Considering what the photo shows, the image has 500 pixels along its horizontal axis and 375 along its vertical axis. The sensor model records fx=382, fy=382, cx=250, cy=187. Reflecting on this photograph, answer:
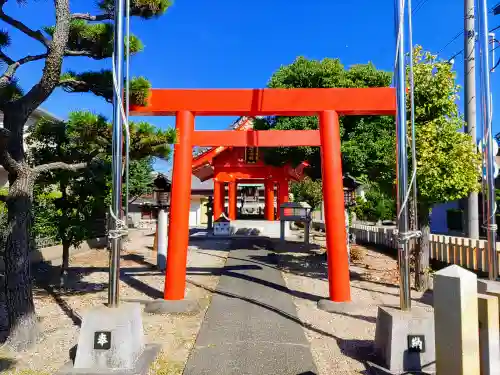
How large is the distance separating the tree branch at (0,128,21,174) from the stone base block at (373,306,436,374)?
4753 mm

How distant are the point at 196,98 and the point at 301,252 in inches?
317

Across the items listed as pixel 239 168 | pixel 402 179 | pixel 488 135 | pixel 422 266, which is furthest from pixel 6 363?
pixel 239 168

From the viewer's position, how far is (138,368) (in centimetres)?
402

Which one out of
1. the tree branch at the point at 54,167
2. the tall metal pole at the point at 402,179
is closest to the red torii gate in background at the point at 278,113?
the tree branch at the point at 54,167

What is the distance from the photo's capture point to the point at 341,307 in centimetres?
643

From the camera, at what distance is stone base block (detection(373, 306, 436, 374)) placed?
406 centimetres

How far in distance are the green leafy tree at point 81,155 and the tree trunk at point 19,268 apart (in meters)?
0.74

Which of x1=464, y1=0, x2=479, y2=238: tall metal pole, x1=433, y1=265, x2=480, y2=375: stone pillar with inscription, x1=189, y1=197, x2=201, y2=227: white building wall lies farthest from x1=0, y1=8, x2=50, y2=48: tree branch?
x1=189, y1=197, x2=201, y2=227: white building wall

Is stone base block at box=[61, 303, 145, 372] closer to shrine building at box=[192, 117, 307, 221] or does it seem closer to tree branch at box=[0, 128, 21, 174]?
tree branch at box=[0, 128, 21, 174]

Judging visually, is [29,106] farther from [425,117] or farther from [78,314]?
[425,117]

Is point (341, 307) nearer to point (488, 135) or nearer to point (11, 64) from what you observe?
point (488, 135)

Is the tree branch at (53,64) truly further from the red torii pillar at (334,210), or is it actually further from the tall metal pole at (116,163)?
the red torii pillar at (334,210)

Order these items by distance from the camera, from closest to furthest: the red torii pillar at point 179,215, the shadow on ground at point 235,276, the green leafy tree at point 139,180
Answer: the shadow on ground at point 235,276
the red torii pillar at point 179,215
the green leafy tree at point 139,180

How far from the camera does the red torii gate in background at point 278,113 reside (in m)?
6.64
